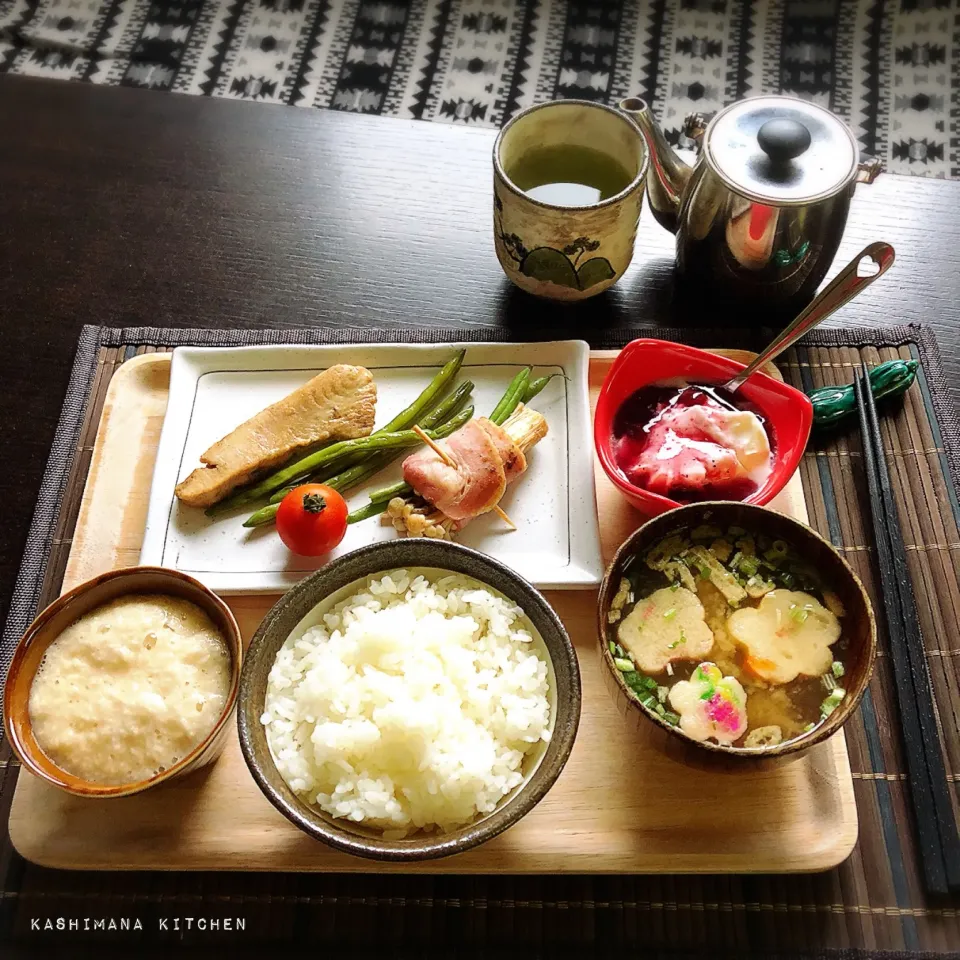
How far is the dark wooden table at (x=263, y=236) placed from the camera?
2.58m

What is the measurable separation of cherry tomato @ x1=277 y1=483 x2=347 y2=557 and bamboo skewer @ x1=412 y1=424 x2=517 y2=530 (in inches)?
10.5

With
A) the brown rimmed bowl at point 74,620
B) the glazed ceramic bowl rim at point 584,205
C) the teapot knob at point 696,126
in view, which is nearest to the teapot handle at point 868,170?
the teapot knob at point 696,126

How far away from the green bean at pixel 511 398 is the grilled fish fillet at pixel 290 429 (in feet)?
1.10

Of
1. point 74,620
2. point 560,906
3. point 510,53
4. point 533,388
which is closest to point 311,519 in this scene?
point 74,620

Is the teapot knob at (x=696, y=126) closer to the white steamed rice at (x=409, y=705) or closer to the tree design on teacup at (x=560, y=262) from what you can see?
the tree design on teacup at (x=560, y=262)

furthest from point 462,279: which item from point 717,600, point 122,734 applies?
point 122,734

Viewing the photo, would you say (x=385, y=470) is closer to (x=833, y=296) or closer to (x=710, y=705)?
(x=710, y=705)

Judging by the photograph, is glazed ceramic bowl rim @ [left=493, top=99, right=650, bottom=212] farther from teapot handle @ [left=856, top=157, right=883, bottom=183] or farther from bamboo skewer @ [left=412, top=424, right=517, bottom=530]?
bamboo skewer @ [left=412, top=424, right=517, bottom=530]

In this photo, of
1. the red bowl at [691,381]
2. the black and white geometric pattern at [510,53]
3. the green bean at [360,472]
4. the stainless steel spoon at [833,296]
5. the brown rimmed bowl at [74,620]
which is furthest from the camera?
the black and white geometric pattern at [510,53]

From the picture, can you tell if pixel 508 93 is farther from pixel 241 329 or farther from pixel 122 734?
pixel 122 734

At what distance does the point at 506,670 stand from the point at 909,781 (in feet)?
3.08

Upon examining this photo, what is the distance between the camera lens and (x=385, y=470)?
7.46 ft

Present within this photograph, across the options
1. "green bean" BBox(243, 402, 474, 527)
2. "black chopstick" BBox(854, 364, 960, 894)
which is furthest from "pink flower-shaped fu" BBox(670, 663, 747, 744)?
"green bean" BBox(243, 402, 474, 527)

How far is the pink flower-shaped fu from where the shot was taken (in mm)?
1725
